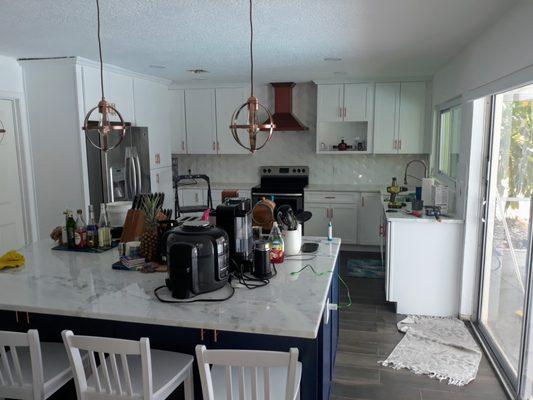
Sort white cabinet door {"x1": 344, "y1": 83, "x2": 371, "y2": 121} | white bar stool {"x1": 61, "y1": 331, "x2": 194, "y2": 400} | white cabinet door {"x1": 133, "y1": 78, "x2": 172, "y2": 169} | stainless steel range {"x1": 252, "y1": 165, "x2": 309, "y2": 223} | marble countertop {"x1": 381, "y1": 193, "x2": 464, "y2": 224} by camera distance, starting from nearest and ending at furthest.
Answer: white bar stool {"x1": 61, "y1": 331, "x2": 194, "y2": 400}
marble countertop {"x1": 381, "y1": 193, "x2": 464, "y2": 224}
white cabinet door {"x1": 133, "y1": 78, "x2": 172, "y2": 169}
white cabinet door {"x1": 344, "y1": 83, "x2": 371, "y2": 121}
stainless steel range {"x1": 252, "y1": 165, "x2": 309, "y2": 223}

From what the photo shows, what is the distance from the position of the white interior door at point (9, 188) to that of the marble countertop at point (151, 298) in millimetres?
2129

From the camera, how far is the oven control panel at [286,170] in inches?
252

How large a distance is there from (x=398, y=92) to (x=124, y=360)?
16.4 ft

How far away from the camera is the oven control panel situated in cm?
639

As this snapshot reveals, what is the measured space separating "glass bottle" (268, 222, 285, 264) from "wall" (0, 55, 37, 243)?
10.6 ft

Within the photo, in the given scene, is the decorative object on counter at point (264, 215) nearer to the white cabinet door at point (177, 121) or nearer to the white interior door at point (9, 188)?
the white interior door at point (9, 188)

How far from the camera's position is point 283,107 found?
6.10 metres

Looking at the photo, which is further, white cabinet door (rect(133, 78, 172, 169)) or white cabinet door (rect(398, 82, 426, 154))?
white cabinet door (rect(398, 82, 426, 154))

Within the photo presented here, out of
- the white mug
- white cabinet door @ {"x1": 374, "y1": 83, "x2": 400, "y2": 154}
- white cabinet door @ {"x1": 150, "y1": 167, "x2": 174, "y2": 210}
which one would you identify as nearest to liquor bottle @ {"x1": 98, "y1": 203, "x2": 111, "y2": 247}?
the white mug

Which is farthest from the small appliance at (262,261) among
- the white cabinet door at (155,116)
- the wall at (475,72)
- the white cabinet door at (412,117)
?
the white cabinet door at (412,117)

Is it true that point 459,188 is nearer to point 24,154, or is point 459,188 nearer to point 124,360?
point 124,360

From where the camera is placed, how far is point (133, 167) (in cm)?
513

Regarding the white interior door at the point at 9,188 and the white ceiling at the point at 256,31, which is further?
the white interior door at the point at 9,188

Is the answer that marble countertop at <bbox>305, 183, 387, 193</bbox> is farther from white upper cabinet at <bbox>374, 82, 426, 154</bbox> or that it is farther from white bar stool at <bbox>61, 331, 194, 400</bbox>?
white bar stool at <bbox>61, 331, 194, 400</bbox>
